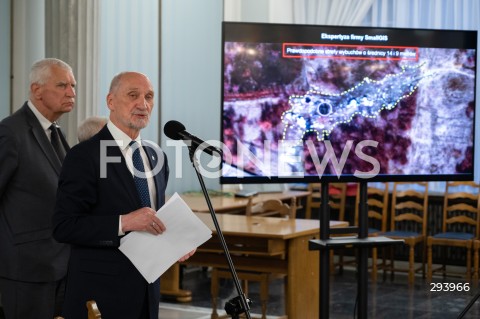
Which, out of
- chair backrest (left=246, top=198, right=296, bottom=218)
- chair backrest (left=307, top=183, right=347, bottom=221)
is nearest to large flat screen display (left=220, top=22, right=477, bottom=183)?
chair backrest (left=246, top=198, right=296, bottom=218)

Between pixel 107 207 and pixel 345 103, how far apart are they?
51.4 inches

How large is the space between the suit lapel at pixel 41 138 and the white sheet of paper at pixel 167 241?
0.91 meters

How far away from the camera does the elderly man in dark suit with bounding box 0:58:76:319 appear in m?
3.65

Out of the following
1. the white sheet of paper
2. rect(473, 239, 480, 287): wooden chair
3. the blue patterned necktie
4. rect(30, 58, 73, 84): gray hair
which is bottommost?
rect(473, 239, 480, 287): wooden chair

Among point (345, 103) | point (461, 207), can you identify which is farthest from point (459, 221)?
point (345, 103)

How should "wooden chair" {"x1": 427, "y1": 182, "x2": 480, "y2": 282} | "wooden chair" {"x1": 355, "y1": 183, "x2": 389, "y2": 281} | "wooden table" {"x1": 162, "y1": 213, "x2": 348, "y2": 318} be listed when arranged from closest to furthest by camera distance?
"wooden table" {"x1": 162, "y1": 213, "x2": 348, "y2": 318}, "wooden chair" {"x1": 427, "y1": 182, "x2": 480, "y2": 282}, "wooden chair" {"x1": 355, "y1": 183, "x2": 389, "y2": 281}

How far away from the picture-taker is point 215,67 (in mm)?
9883

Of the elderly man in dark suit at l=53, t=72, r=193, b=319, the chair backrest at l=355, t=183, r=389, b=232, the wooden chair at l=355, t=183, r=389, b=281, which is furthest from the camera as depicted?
the chair backrest at l=355, t=183, r=389, b=232

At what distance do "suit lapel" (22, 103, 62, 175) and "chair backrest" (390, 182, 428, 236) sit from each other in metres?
5.48

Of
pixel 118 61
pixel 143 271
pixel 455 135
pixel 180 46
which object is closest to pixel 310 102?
pixel 455 135

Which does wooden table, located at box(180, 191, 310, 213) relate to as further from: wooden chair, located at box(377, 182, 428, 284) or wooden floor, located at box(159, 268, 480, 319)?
wooden chair, located at box(377, 182, 428, 284)

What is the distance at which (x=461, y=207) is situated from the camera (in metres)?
8.75

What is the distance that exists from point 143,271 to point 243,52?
1160 millimetres

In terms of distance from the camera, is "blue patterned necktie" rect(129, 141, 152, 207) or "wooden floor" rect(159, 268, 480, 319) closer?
"blue patterned necktie" rect(129, 141, 152, 207)
